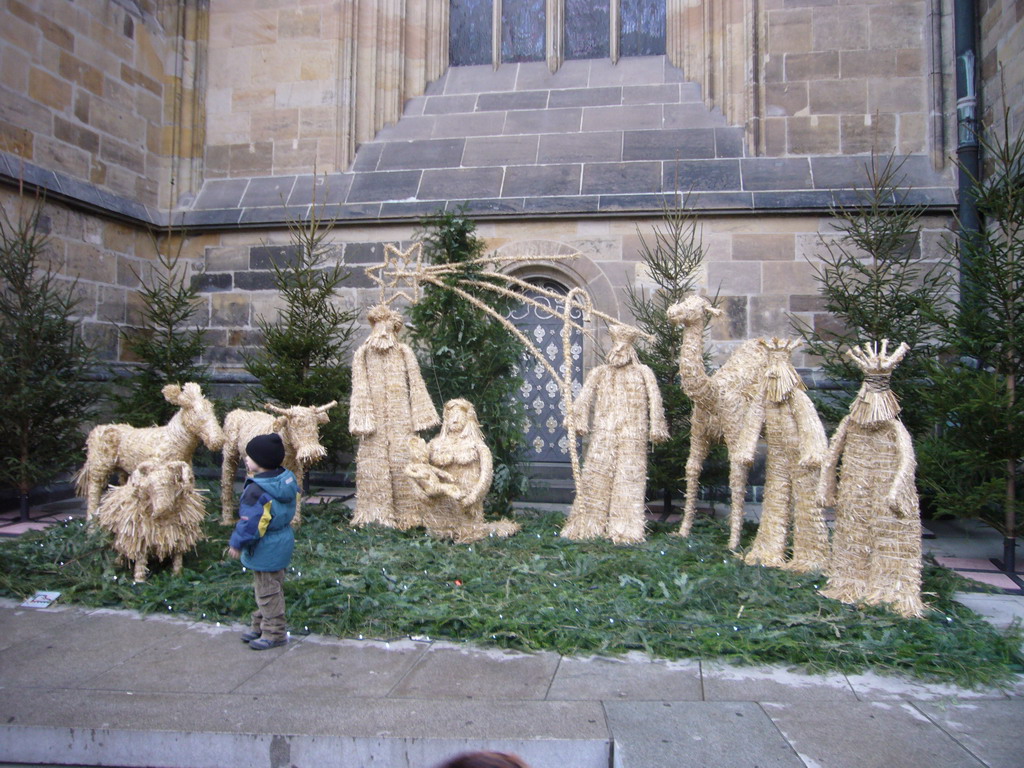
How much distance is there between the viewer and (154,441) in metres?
6.79

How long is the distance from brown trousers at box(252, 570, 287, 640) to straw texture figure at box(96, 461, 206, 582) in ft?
4.32

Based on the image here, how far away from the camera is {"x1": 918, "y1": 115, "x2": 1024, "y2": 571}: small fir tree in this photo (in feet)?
20.9

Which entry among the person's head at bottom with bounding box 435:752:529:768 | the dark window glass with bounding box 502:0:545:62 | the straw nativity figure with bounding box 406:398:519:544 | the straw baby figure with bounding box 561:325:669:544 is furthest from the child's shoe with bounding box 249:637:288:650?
the dark window glass with bounding box 502:0:545:62

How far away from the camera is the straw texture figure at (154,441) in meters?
6.64

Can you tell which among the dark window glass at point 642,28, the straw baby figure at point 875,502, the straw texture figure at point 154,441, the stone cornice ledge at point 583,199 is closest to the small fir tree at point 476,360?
the stone cornice ledge at point 583,199

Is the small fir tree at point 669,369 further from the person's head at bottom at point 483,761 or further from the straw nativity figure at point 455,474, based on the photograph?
the person's head at bottom at point 483,761

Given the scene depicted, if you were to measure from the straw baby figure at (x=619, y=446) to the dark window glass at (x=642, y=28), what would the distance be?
6.73 m

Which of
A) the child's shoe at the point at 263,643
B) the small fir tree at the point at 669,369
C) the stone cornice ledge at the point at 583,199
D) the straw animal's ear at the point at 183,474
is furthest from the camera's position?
the stone cornice ledge at the point at 583,199

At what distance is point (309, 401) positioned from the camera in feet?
29.1

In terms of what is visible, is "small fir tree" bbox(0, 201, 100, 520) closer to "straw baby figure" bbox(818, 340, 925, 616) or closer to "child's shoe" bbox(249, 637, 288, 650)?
"child's shoe" bbox(249, 637, 288, 650)

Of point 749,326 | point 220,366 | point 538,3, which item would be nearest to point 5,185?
point 220,366

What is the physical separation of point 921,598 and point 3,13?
1135 cm

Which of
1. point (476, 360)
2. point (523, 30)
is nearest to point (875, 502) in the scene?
point (476, 360)

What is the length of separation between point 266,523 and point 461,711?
5.72ft
